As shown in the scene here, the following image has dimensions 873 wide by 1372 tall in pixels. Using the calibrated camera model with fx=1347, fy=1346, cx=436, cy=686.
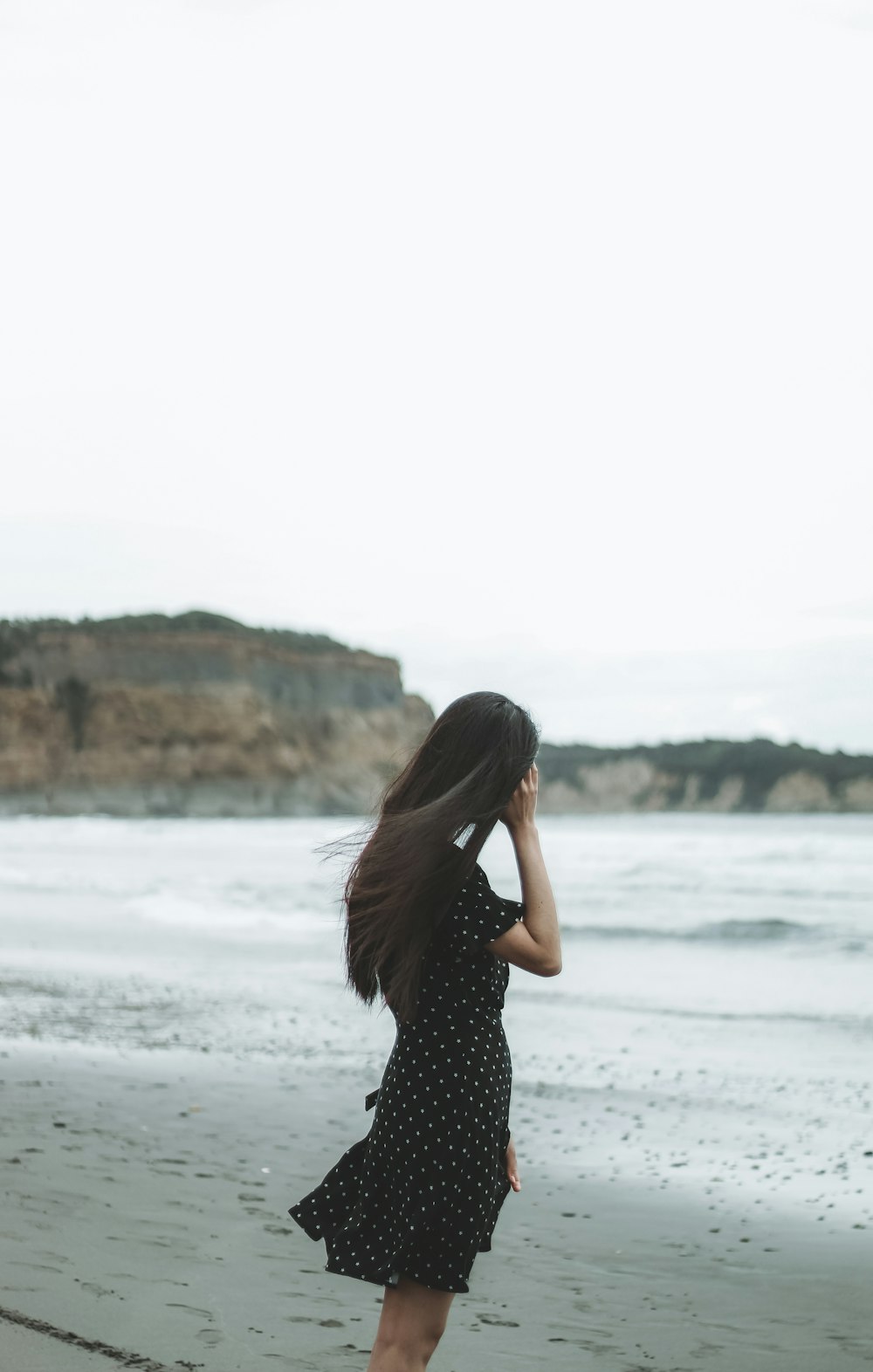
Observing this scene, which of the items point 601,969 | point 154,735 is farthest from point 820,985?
point 154,735

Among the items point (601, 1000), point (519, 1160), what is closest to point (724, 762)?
point (601, 1000)

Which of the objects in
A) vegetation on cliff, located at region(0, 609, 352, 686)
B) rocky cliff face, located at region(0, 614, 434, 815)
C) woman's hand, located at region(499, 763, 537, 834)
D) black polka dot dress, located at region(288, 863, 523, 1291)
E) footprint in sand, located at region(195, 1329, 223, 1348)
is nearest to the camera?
black polka dot dress, located at region(288, 863, 523, 1291)

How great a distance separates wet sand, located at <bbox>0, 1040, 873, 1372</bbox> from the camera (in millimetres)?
3682

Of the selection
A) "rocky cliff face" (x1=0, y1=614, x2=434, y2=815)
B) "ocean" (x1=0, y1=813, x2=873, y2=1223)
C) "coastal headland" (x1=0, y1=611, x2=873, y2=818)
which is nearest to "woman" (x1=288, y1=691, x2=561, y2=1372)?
"ocean" (x1=0, y1=813, x2=873, y2=1223)

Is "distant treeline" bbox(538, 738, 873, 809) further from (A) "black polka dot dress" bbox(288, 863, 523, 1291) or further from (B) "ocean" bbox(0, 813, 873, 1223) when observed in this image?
(A) "black polka dot dress" bbox(288, 863, 523, 1291)

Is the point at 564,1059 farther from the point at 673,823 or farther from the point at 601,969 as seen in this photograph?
the point at 673,823

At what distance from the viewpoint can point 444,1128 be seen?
2.52 metres

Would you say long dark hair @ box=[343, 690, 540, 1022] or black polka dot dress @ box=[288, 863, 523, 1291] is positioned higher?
long dark hair @ box=[343, 690, 540, 1022]

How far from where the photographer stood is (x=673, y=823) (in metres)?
78.4

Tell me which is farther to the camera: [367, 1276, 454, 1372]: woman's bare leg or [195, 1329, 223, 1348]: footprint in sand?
[195, 1329, 223, 1348]: footprint in sand

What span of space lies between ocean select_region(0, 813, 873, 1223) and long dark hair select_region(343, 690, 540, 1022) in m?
3.51

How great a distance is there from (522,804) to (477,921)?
0.84 feet

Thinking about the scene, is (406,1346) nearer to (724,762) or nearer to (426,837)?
(426,837)

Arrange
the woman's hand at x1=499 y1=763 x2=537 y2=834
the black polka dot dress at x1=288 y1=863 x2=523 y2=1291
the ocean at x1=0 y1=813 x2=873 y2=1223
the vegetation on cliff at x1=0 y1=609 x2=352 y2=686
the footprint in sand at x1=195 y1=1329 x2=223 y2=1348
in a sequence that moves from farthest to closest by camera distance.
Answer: the vegetation on cliff at x1=0 y1=609 x2=352 y2=686
the ocean at x1=0 y1=813 x2=873 y2=1223
the footprint in sand at x1=195 y1=1329 x2=223 y2=1348
the woman's hand at x1=499 y1=763 x2=537 y2=834
the black polka dot dress at x1=288 y1=863 x2=523 y2=1291
